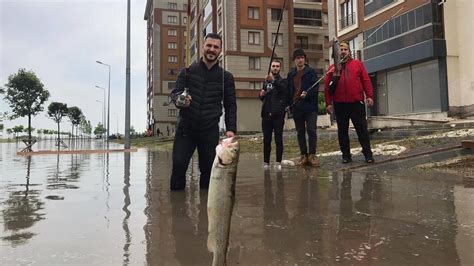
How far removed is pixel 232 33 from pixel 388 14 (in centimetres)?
2059

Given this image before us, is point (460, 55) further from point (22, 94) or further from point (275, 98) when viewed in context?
point (22, 94)

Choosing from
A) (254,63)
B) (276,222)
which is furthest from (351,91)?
(254,63)

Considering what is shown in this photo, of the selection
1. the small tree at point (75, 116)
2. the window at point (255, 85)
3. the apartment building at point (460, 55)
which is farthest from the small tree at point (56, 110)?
the apartment building at point (460, 55)

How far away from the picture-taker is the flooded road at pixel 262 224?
2654 mm

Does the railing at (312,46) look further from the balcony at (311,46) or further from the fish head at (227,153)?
the fish head at (227,153)

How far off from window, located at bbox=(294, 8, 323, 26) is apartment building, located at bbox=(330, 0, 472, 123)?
51.9 feet

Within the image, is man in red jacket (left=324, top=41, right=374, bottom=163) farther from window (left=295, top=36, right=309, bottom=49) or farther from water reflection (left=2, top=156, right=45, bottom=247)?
window (left=295, top=36, right=309, bottom=49)

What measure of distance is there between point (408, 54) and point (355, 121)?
18764 millimetres

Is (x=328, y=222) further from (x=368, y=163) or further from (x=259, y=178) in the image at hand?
(x=368, y=163)

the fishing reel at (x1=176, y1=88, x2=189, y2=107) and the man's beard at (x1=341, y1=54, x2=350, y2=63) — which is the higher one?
the man's beard at (x1=341, y1=54, x2=350, y2=63)

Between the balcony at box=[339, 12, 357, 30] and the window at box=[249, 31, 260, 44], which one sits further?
the window at box=[249, 31, 260, 44]

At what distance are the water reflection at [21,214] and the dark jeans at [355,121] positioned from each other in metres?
5.03

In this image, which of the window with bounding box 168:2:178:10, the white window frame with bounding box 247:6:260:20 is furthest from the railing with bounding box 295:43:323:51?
the window with bounding box 168:2:178:10

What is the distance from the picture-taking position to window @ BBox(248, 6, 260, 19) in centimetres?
4503
